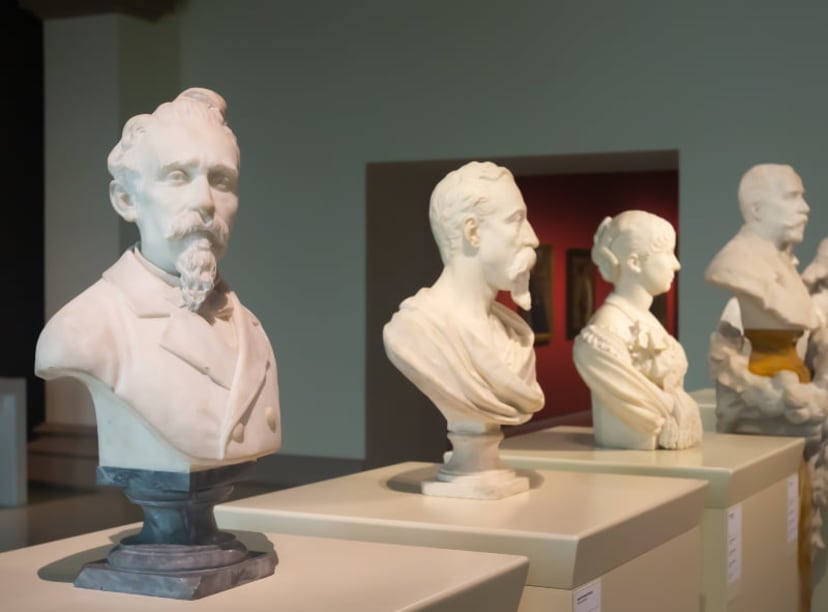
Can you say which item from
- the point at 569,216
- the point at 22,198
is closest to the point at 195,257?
the point at 22,198

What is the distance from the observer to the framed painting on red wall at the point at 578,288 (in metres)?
13.5

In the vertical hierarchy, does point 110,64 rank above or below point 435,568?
above

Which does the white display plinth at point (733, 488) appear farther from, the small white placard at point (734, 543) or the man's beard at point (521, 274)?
the man's beard at point (521, 274)

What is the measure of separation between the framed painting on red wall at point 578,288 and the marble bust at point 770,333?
7763mm

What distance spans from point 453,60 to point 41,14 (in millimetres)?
3483

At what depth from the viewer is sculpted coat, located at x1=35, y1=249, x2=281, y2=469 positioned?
2611mm

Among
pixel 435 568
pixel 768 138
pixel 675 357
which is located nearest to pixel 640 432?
pixel 675 357

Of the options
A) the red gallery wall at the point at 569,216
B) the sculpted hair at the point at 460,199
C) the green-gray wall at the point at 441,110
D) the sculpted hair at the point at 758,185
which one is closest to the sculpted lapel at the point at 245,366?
the sculpted hair at the point at 460,199

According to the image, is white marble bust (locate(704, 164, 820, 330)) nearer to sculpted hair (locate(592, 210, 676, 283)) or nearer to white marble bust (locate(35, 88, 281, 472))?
sculpted hair (locate(592, 210, 676, 283))

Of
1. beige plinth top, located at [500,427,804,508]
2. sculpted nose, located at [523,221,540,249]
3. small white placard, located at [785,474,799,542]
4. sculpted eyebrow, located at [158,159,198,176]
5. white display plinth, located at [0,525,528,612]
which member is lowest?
small white placard, located at [785,474,799,542]

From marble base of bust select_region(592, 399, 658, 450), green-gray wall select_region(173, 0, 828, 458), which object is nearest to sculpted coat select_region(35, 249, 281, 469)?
marble base of bust select_region(592, 399, 658, 450)

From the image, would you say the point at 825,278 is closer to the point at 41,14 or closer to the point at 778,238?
the point at 778,238

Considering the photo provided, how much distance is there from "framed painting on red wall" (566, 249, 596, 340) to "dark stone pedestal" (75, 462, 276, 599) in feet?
35.5

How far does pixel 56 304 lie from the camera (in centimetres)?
1060
